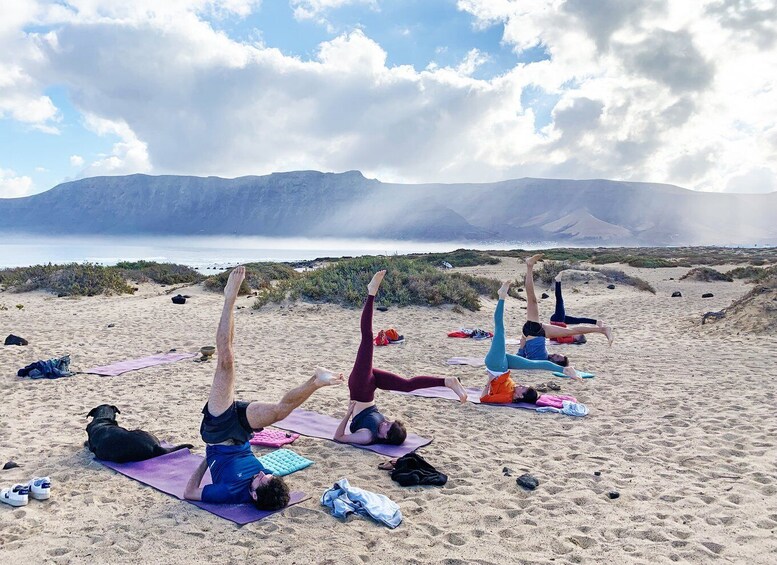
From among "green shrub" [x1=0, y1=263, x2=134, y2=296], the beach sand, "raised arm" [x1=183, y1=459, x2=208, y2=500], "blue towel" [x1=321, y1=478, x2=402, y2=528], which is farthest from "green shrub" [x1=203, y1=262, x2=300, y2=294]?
"blue towel" [x1=321, y1=478, x2=402, y2=528]

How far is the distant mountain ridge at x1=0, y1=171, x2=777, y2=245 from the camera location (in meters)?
135

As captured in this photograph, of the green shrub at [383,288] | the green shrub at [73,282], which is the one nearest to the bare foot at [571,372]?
the green shrub at [383,288]

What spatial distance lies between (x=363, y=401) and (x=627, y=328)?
10454mm

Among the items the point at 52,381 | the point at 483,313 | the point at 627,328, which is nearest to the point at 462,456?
the point at 52,381

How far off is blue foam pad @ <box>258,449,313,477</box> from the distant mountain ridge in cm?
12331

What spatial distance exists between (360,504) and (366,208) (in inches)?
5587

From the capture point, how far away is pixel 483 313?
1644 centimetres

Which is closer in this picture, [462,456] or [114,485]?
[114,485]

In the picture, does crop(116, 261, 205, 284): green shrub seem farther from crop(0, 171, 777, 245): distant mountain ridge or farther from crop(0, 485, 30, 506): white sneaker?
crop(0, 171, 777, 245): distant mountain ridge

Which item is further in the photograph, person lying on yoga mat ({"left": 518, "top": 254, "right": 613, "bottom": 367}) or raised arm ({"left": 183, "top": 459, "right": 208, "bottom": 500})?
person lying on yoga mat ({"left": 518, "top": 254, "right": 613, "bottom": 367})

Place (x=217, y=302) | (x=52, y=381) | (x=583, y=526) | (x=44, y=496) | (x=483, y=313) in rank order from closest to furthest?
(x=583, y=526) < (x=44, y=496) < (x=52, y=381) < (x=483, y=313) < (x=217, y=302)

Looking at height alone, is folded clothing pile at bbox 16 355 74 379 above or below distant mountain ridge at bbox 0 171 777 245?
Answer: below

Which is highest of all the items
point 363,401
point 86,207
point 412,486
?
point 86,207

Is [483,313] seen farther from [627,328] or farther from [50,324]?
[50,324]
